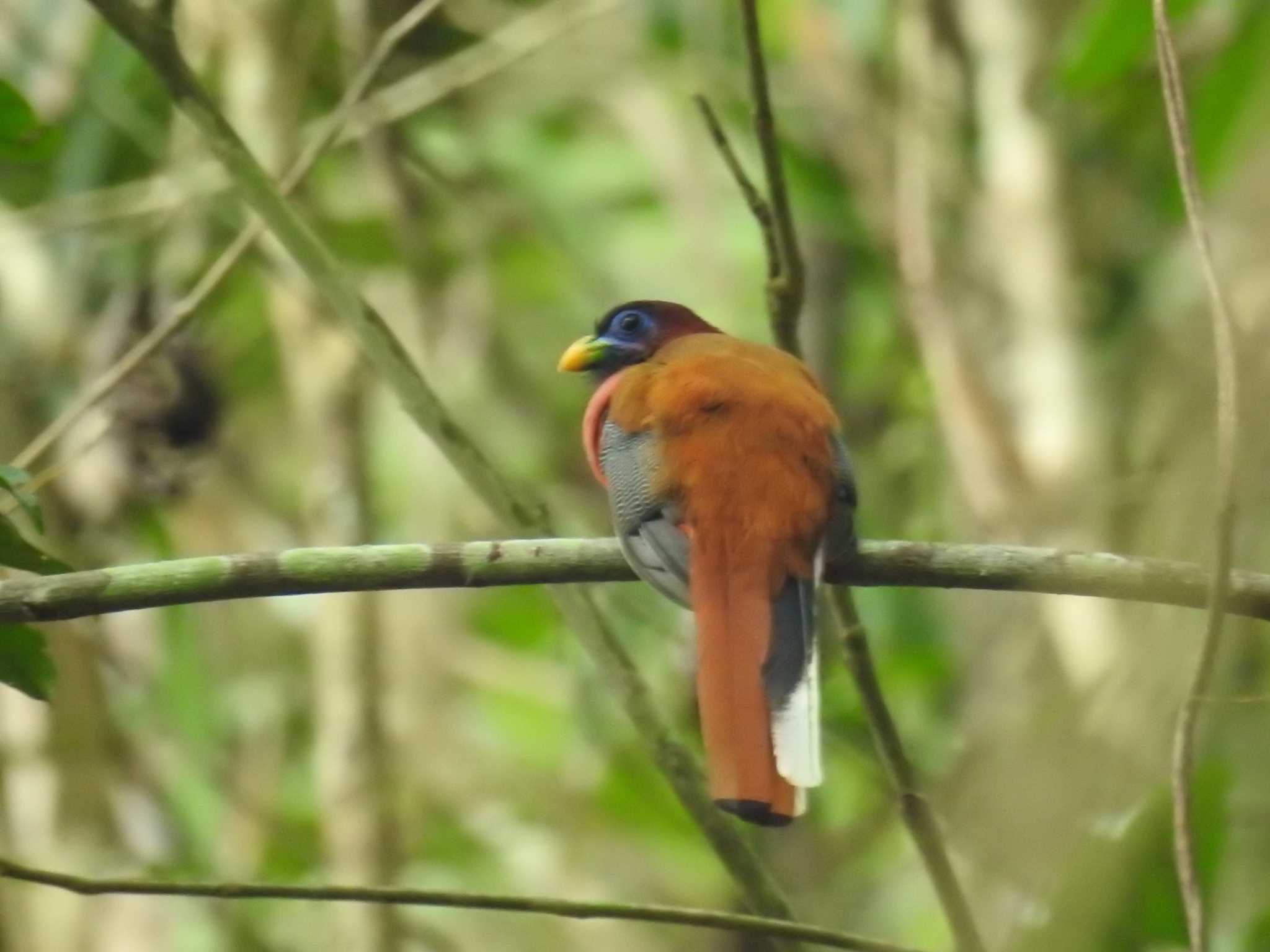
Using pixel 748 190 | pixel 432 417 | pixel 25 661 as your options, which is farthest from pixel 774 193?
pixel 25 661

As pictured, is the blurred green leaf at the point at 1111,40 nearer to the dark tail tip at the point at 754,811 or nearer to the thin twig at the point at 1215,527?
the thin twig at the point at 1215,527

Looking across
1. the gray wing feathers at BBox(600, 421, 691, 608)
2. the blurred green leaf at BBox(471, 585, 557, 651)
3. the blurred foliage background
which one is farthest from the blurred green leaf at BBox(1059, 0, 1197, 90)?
the blurred green leaf at BBox(471, 585, 557, 651)

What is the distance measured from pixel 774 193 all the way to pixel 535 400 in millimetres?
2460

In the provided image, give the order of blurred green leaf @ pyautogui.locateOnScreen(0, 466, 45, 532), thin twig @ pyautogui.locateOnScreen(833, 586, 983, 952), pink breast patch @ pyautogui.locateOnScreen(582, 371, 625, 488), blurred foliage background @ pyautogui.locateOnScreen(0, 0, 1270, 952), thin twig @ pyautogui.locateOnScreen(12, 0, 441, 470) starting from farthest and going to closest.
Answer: blurred foliage background @ pyautogui.locateOnScreen(0, 0, 1270, 952)
pink breast patch @ pyautogui.locateOnScreen(582, 371, 625, 488)
thin twig @ pyautogui.locateOnScreen(12, 0, 441, 470)
thin twig @ pyautogui.locateOnScreen(833, 586, 983, 952)
blurred green leaf @ pyautogui.locateOnScreen(0, 466, 45, 532)

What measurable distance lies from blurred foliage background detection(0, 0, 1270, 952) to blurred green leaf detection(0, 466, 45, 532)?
1.19 m

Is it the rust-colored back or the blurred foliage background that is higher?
the blurred foliage background

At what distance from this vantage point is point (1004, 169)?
4.04 m

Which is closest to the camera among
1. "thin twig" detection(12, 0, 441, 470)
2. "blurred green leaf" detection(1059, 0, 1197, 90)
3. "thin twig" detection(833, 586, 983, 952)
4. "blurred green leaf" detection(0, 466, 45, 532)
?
"blurred green leaf" detection(0, 466, 45, 532)

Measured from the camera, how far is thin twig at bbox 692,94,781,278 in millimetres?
2150

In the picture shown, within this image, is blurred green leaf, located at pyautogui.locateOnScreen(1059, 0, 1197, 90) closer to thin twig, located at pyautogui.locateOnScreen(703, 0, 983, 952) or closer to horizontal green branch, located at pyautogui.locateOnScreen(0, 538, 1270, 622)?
thin twig, located at pyautogui.locateOnScreen(703, 0, 983, 952)

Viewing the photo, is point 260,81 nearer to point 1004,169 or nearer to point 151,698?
point 151,698

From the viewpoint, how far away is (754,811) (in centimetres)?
170

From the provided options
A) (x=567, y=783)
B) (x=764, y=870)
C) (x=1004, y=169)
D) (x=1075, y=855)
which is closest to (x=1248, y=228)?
(x=1075, y=855)

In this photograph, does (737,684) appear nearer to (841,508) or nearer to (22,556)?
(841,508)
